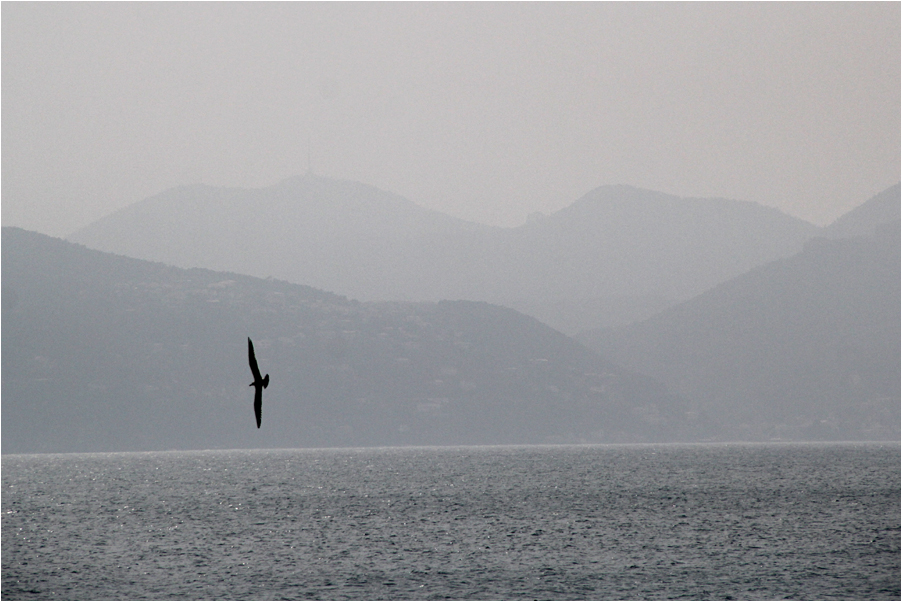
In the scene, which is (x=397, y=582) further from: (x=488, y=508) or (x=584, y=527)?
(x=488, y=508)

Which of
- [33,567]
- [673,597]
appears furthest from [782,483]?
[33,567]

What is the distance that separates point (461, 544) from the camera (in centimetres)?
9925

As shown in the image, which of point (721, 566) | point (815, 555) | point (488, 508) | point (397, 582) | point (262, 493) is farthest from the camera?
point (262, 493)

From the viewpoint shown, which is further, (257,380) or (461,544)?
(461,544)

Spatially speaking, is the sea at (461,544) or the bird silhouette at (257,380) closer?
the bird silhouette at (257,380)

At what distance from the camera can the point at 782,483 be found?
178250mm

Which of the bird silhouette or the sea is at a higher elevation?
the bird silhouette

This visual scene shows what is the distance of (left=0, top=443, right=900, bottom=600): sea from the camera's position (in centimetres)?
7800

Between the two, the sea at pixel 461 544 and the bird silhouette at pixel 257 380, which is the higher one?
the bird silhouette at pixel 257 380

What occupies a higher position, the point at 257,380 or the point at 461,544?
the point at 257,380

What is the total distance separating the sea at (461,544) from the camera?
7800 cm

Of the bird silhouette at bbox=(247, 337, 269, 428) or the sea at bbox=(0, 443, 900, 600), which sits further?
the sea at bbox=(0, 443, 900, 600)

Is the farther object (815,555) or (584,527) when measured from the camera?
(584,527)

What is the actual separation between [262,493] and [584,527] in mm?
70354
